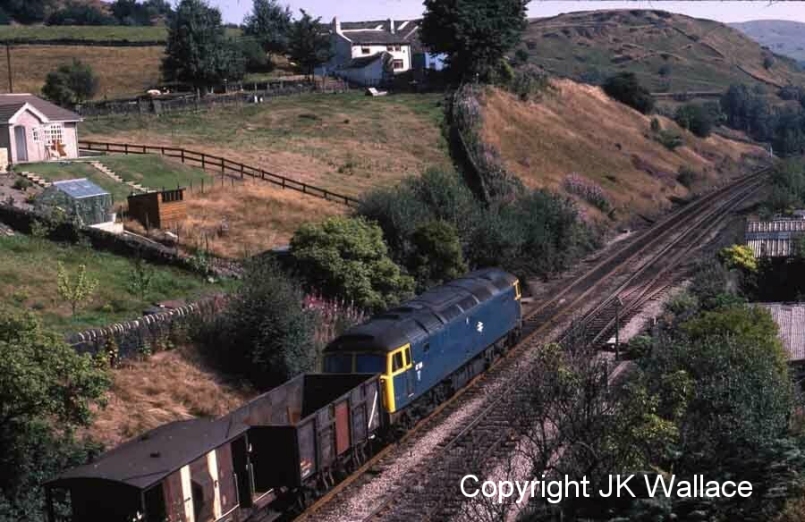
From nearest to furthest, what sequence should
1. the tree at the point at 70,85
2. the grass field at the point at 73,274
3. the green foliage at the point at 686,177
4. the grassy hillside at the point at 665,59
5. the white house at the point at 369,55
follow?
the grass field at the point at 73,274 → the tree at the point at 70,85 → the green foliage at the point at 686,177 → the white house at the point at 369,55 → the grassy hillside at the point at 665,59

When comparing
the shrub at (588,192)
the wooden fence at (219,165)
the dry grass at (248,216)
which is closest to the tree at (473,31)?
the shrub at (588,192)

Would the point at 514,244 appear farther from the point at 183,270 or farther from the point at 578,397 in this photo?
the point at 578,397

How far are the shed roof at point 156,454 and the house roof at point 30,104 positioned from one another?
3485 centimetres

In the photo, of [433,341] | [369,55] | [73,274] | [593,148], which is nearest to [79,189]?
[73,274]

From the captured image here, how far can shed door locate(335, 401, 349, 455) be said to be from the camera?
20172 mm

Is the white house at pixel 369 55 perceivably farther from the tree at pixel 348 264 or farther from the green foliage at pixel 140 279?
the green foliage at pixel 140 279

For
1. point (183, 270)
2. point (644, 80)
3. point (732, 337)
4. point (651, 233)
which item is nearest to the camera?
point (732, 337)

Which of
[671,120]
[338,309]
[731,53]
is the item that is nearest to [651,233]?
[338,309]

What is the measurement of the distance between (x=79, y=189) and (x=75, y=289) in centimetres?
1083

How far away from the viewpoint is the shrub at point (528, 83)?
8387cm

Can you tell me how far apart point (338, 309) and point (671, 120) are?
267 feet

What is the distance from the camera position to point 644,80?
164m

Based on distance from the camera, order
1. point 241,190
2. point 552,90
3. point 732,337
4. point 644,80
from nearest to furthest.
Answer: point 732,337 → point 241,190 → point 552,90 → point 644,80

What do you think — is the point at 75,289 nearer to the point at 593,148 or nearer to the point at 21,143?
the point at 21,143
